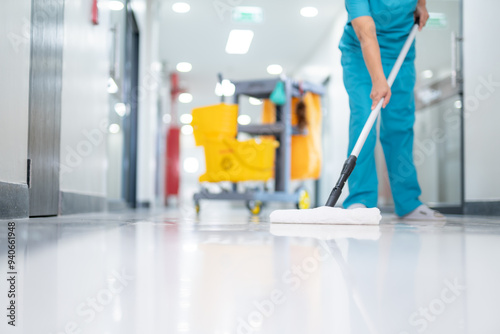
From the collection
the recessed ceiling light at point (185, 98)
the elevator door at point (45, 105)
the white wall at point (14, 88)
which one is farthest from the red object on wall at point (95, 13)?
the recessed ceiling light at point (185, 98)

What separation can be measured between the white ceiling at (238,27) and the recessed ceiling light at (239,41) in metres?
0.08

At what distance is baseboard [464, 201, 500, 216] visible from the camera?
279 cm

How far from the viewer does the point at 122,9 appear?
425cm

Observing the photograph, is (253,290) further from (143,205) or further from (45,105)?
(143,205)

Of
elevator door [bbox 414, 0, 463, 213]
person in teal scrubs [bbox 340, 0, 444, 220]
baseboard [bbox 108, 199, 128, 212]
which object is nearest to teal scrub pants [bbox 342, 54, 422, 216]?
person in teal scrubs [bbox 340, 0, 444, 220]

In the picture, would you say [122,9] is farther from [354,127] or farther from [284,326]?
[284,326]

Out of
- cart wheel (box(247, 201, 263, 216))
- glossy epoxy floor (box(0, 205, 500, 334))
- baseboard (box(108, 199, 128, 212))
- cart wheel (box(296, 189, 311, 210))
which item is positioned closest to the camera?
glossy epoxy floor (box(0, 205, 500, 334))

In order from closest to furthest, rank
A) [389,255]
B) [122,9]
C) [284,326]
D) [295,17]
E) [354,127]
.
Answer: [284,326] < [389,255] < [354,127] < [122,9] < [295,17]

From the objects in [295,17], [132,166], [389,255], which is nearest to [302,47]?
[295,17]

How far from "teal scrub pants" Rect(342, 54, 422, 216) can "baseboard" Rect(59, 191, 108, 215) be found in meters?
1.15

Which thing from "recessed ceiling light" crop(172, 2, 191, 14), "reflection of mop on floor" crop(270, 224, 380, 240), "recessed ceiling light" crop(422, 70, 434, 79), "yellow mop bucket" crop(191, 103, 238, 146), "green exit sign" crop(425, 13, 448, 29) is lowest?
"reflection of mop on floor" crop(270, 224, 380, 240)

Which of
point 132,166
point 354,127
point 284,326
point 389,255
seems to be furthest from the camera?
point 132,166

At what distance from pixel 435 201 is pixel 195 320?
4.22 meters

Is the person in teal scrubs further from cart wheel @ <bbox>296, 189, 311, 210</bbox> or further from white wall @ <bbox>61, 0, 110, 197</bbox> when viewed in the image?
cart wheel @ <bbox>296, 189, 311, 210</bbox>
